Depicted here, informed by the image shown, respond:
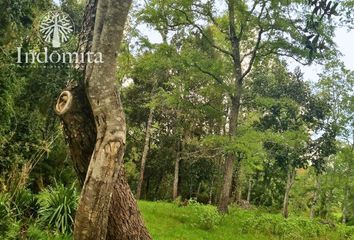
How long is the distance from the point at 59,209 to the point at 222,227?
6570 mm

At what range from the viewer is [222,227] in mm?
12984

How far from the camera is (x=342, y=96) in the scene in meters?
26.7

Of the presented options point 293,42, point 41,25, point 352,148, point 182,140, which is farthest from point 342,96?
point 41,25

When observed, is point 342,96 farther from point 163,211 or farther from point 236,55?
point 163,211

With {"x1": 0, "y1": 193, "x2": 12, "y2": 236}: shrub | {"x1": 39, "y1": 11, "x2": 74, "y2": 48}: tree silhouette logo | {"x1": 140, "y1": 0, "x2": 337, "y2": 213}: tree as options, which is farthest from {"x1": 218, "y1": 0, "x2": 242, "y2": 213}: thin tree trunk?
{"x1": 0, "y1": 193, "x2": 12, "y2": 236}: shrub

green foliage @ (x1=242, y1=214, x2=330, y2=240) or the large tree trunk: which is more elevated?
the large tree trunk

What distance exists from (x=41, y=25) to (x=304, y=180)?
29.5m

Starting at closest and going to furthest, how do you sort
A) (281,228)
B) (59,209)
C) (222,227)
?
1. (59,209)
2. (281,228)
3. (222,227)

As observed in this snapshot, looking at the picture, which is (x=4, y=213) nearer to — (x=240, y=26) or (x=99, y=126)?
(x=99, y=126)

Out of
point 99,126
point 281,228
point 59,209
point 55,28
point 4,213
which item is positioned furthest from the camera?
point 55,28

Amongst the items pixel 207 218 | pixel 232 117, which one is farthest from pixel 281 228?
pixel 232 117

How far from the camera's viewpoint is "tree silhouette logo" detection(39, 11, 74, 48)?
15.0 m

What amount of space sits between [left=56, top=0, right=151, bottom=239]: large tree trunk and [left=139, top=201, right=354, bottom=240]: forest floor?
21.3ft

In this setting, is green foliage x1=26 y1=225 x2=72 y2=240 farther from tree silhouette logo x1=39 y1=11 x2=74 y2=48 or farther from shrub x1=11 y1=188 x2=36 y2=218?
tree silhouette logo x1=39 y1=11 x2=74 y2=48
